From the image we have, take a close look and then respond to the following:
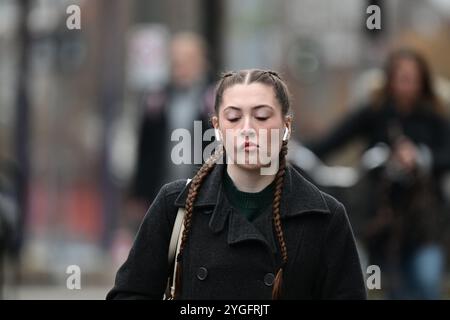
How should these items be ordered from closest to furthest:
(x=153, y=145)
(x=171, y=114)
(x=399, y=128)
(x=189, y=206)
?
1. (x=189, y=206)
2. (x=399, y=128)
3. (x=171, y=114)
4. (x=153, y=145)

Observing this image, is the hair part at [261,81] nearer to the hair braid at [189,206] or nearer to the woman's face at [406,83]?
the hair braid at [189,206]

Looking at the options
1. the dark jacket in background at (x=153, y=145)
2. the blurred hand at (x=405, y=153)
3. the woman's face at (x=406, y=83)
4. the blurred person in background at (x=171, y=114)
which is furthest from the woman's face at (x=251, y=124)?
the dark jacket in background at (x=153, y=145)

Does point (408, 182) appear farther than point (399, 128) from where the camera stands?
Result: No

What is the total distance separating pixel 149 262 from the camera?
14.7ft

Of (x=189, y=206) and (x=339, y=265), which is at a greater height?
(x=189, y=206)

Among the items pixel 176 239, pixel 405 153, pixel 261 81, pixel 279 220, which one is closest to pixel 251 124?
pixel 261 81

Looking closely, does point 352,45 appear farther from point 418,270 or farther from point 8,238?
point 418,270

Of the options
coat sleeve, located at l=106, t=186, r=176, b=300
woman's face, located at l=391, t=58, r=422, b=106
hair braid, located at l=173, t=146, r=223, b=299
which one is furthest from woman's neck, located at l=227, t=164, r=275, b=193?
woman's face, located at l=391, t=58, r=422, b=106

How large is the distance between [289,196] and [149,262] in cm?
45

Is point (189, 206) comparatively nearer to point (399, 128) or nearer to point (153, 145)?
point (399, 128)

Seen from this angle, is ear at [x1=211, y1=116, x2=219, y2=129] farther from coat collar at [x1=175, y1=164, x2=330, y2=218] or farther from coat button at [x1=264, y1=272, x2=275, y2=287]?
coat button at [x1=264, y1=272, x2=275, y2=287]

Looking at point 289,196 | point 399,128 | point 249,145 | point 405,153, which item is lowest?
point 405,153

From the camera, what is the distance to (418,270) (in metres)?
9.20
